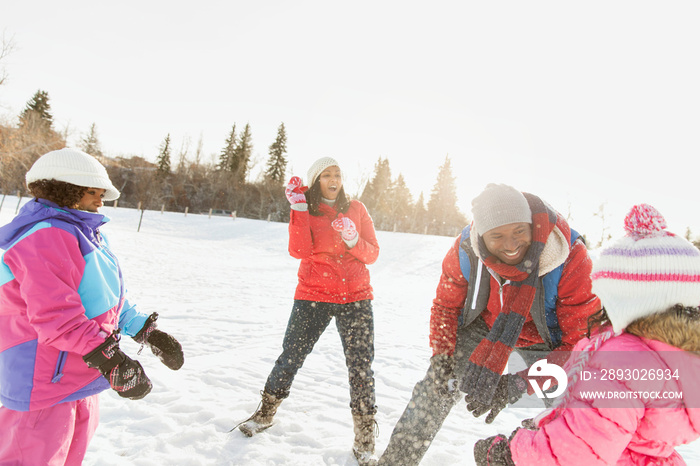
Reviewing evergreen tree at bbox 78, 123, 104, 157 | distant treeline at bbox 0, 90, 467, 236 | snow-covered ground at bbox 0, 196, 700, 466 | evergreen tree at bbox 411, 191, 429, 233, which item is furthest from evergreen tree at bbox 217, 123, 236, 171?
snow-covered ground at bbox 0, 196, 700, 466

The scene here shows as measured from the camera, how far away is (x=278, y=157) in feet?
143

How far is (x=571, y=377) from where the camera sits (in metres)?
1.45

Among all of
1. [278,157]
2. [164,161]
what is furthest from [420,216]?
[164,161]

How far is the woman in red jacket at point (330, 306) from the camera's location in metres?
2.68

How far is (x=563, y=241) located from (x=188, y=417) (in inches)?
117

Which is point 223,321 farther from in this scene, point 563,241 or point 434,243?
point 434,243

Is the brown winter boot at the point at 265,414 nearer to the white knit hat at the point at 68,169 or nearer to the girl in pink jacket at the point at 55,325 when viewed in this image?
the girl in pink jacket at the point at 55,325

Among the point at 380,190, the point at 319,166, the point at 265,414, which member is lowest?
the point at 265,414

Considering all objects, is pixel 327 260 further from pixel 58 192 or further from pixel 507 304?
pixel 58 192

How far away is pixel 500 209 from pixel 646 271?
78 cm

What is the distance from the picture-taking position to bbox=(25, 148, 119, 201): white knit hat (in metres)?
1.76

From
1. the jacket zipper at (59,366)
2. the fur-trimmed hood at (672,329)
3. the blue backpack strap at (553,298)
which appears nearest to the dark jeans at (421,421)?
the blue backpack strap at (553,298)

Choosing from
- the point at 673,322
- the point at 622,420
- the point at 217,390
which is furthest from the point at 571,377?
the point at 217,390

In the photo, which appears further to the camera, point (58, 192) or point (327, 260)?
point (327, 260)
